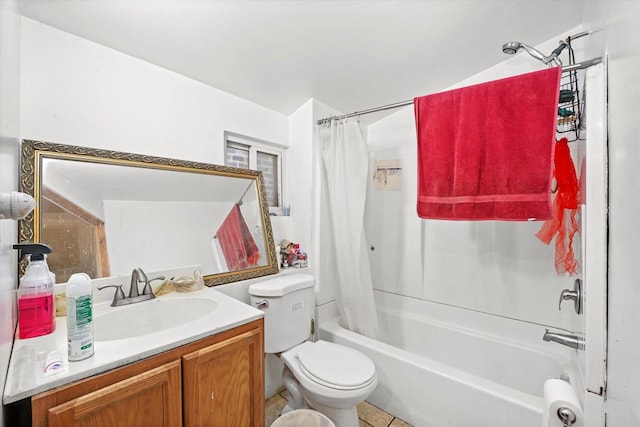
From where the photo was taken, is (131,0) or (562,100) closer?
(131,0)

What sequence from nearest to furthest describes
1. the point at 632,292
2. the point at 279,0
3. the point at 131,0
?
1. the point at 632,292
2. the point at 131,0
3. the point at 279,0

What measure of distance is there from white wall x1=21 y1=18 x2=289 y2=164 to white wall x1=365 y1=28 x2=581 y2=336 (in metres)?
1.38

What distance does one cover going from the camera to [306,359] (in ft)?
4.73

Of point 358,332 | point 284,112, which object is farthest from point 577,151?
point 284,112

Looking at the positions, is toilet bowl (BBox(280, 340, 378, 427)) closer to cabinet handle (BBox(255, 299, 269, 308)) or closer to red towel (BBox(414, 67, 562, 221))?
cabinet handle (BBox(255, 299, 269, 308))

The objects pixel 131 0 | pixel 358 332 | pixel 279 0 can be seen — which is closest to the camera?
pixel 131 0

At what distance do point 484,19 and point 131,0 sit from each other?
67.9 inches

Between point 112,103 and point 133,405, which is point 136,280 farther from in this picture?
point 112,103

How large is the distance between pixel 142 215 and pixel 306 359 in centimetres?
115

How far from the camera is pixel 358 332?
197cm

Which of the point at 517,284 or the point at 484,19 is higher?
the point at 484,19

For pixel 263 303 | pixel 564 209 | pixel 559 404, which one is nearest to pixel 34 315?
pixel 263 303

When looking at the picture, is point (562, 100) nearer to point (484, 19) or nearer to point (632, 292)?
point (484, 19)

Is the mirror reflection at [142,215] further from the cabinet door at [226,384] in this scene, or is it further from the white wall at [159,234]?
the cabinet door at [226,384]
